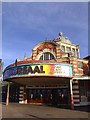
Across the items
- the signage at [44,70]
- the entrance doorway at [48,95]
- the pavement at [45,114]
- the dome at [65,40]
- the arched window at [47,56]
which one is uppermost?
the dome at [65,40]

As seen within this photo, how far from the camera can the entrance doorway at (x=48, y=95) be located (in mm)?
34562

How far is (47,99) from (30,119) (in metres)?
17.8

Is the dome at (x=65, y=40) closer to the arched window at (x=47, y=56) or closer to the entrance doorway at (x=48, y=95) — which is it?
the arched window at (x=47, y=56)

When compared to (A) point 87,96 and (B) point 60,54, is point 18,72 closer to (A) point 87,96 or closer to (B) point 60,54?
(B) point 60,54

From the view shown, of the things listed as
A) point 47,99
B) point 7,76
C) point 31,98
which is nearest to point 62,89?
point 47,99

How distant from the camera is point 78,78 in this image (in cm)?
3105

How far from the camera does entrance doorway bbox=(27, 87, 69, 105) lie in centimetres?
3456

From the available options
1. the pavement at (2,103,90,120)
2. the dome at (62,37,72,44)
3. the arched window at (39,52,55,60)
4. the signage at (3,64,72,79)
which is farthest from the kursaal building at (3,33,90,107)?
the dome at (62,37,72,44)

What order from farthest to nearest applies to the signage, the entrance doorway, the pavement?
the entrance doorway → the signage → the pavement

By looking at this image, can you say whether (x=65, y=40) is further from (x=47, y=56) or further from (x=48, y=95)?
(x=48, y=95)

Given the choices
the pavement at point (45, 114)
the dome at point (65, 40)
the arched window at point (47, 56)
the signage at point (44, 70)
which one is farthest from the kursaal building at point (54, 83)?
the dome at point (65, 40)

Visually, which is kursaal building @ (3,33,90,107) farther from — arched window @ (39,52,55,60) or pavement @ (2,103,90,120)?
pavement @ (2,103,90,120)

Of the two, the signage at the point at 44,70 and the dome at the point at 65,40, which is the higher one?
the dome at the point at 65,40

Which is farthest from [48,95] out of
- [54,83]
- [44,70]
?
[44,70]
